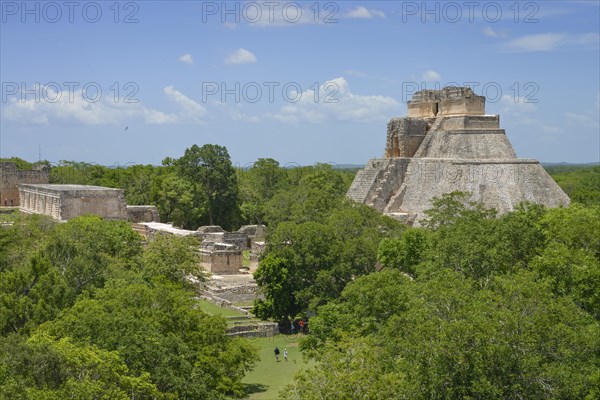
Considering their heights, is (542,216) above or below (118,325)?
above

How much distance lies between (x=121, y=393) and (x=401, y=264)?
16695 millimetres

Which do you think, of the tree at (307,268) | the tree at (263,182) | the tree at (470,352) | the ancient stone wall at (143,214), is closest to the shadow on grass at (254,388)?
the tree at (470,352)

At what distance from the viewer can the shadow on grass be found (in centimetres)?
2419

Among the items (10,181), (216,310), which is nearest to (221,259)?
(216,310)

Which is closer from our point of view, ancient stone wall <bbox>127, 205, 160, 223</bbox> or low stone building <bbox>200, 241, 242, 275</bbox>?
low stone building <bbox>200, 241, 242, 275</bbox>

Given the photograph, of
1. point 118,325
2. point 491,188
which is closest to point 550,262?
point 118,325

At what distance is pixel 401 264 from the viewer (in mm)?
31812

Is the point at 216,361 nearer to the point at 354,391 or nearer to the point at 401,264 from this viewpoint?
the point at 354,391

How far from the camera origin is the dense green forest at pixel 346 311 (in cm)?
1738

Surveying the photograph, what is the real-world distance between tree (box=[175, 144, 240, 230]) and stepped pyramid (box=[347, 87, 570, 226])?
13.2 m

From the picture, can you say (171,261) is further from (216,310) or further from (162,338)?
(162,338)

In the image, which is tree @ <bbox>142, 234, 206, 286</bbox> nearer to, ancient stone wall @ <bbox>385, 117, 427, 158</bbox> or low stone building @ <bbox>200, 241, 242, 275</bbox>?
low stone building @ <bbox>200, 241, 242, 275</bbox>

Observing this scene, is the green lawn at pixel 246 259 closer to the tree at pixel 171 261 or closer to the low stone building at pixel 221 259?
the low stone building at pixel 221 259

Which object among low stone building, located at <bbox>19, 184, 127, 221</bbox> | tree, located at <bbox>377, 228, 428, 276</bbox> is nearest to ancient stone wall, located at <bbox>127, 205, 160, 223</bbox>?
low stone building, located at <bbox>19, 184, 127, 221</bbox>
